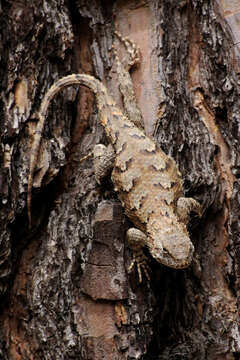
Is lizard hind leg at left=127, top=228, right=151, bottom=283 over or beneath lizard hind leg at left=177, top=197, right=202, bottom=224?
beneath

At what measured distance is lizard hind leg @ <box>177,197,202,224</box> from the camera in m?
5.29

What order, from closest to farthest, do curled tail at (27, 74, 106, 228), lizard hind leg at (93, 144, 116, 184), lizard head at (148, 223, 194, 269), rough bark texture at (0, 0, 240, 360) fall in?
lizard head at (148, 223, 194, 269), rough bark texture at (0, 0, 240, 360), curled tail at (27, 74, 106, 228), lizard hind leg at (93, 144, 116, 184)

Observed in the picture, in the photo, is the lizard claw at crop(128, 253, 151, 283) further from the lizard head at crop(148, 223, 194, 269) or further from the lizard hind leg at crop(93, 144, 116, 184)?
the lizard hind leg at crop(93, 144, 116, 184)

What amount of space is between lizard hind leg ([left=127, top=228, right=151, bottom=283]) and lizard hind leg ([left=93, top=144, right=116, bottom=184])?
2.41 ft

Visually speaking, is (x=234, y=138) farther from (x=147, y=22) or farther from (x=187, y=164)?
(x=147, y=22)

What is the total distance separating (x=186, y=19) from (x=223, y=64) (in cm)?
80

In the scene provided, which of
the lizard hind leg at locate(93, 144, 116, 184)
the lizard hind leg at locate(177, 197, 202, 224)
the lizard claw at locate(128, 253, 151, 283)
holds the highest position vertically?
the lizard hind leg at locate(93, 144, 116, 184)

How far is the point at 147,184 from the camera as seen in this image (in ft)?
17.6

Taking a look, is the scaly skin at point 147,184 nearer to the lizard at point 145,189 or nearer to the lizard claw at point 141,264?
the lizard at point 145,189

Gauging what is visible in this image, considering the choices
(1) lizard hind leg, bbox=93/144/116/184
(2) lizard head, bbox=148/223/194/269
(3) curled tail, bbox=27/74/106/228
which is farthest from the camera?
(1) lizard hind leg, bbox=93/144/116/184

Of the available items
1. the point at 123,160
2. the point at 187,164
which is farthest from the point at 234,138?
the point at 123,160

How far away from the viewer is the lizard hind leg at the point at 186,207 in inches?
208

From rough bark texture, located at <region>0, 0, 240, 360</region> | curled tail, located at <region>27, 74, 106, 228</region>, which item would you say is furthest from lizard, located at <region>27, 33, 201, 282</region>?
rough bark texture, located at <region>0, 0, 240, 360</region>

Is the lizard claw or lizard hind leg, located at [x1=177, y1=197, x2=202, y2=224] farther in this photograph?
lizard hind leg, located at [x1=177, y1=197, x2=202, y2=224]
